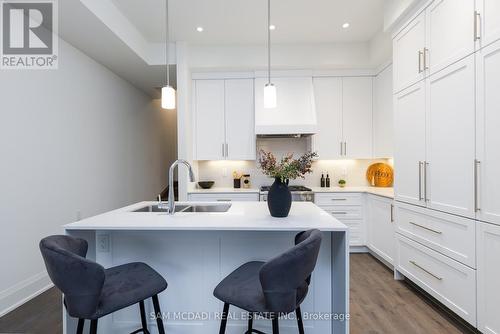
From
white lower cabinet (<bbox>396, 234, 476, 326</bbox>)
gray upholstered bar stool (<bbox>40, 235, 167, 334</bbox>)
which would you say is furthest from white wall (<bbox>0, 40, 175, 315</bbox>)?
white lower cabinet (<bbox>396, 234, 476, 326</bbox>)

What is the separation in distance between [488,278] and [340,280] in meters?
1.02

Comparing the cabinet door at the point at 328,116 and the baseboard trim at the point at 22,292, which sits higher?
the cabinet door at the point at 328,116

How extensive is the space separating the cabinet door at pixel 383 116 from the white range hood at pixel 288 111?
3.14 feet

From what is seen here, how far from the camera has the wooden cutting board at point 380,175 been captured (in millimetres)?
3947

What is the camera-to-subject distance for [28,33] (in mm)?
2559

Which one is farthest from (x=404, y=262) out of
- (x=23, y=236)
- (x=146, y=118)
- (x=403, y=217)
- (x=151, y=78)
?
(x=146, y=118)

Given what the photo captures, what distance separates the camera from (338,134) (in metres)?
3.92

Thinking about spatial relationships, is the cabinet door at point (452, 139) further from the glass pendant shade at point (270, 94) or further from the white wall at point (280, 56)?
the white wall at point (280, 56)

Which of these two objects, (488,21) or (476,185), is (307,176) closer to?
(476,185)

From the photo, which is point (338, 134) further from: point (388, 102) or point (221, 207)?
point (221, 207)

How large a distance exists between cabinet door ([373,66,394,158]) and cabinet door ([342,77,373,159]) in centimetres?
7

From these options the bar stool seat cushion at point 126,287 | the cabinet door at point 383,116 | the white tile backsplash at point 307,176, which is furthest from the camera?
the white tile backsplash at point 307,176

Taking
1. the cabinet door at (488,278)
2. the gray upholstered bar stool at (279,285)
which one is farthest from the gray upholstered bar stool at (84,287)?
the cabinet door at (488,278)

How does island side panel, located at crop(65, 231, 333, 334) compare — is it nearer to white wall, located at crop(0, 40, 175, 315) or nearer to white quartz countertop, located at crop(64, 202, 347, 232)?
white quartz countertop, located at crop(64, 202, 347, 232)
